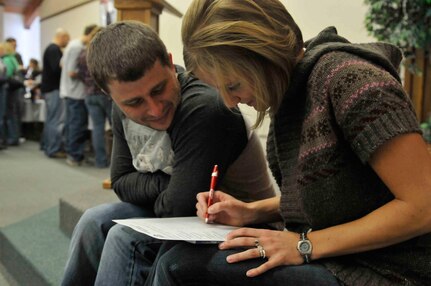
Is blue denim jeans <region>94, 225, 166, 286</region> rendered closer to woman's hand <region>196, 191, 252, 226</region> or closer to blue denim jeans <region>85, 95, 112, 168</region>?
woman's hand <region>196, 191, 252, 226</region>

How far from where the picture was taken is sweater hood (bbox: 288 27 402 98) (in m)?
0.88

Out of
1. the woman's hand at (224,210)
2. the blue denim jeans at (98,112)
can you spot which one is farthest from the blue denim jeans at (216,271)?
the blue denim jeans at (98,112)

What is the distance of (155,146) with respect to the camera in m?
1.34

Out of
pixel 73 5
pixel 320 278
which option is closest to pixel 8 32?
pixel 73 5

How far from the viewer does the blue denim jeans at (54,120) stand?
5.05 m

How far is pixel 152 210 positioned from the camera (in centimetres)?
142

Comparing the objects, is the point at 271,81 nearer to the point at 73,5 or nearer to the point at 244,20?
the point at 244,20

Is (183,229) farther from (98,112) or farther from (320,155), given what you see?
(98,112)

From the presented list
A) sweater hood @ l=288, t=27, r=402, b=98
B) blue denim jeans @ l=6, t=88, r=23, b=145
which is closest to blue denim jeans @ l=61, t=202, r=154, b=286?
sweater hood @ l=288, t=27, r=402, b=98

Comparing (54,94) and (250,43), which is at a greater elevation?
(250,43)

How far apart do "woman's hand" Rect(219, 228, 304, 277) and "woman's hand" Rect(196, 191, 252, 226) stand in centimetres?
18

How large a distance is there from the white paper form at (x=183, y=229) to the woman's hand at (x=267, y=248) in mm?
52

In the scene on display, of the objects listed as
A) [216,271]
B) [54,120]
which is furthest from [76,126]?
[216,271]

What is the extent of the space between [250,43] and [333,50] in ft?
0.51
